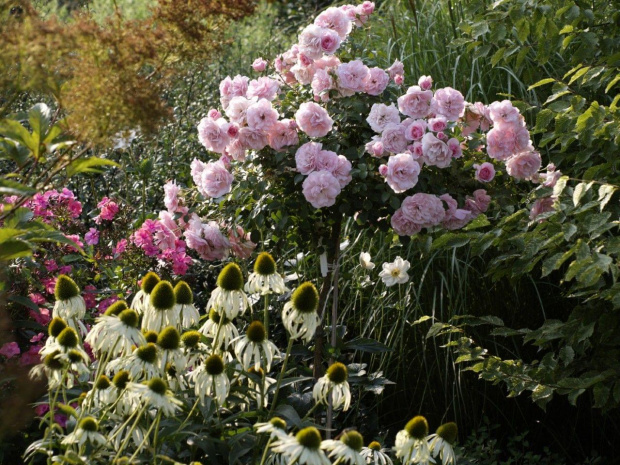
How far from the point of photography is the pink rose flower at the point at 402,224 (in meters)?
2.59

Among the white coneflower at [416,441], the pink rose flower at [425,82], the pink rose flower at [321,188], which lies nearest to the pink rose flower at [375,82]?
the pink rose flower at [425,82]

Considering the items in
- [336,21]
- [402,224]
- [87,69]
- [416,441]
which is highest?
[87,69]

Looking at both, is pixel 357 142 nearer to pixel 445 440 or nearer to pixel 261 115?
pixel 261 115

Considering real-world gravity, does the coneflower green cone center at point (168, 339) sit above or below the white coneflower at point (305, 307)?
above

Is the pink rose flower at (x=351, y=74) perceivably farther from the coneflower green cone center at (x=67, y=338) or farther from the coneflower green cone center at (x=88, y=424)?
the coneflower green cone center at (x=88, y=424)

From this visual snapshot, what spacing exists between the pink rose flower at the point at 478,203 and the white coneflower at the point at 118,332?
1.23 m

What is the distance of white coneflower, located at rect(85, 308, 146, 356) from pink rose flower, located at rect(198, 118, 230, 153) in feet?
2.85

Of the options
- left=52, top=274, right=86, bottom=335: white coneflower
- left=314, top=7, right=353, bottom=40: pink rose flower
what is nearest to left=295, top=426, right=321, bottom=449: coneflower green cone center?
left=52, top=274, right=86, bottom=335: white coneflower

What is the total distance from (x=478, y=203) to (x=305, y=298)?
99 centimetres

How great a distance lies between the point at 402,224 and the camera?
2598mm

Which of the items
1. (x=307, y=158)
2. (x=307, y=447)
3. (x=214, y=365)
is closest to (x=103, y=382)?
(x=214, y=365)

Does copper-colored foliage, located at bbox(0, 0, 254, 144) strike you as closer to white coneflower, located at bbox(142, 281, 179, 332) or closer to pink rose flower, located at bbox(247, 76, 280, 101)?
white coneflower, located at bbox(142, 281, 179, 332)

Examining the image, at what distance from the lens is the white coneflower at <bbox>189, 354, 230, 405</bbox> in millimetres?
1955

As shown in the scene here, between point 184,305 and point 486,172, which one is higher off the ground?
point 184,305
